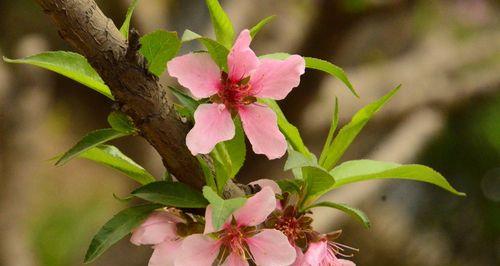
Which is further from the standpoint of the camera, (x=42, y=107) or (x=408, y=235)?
(x=408, y=235)

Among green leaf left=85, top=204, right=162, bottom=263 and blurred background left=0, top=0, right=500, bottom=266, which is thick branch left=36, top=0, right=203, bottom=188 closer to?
green leaf left=85, top=204, right=162, bottom=263

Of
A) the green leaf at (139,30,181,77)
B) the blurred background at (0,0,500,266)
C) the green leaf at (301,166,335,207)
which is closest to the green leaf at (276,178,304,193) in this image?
the green leaf at (301,166,335,207)

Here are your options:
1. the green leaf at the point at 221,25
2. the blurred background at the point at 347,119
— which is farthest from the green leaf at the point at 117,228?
the blurred background at the point at 347,119

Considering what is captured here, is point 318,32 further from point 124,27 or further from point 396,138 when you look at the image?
point 124,27

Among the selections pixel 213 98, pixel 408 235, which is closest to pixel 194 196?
pixel 213 98

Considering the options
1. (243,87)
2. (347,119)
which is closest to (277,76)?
(243,87)

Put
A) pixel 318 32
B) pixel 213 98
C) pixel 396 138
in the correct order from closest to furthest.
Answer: pixel 213 98 < pixel 318 32 < pixel 396 138
